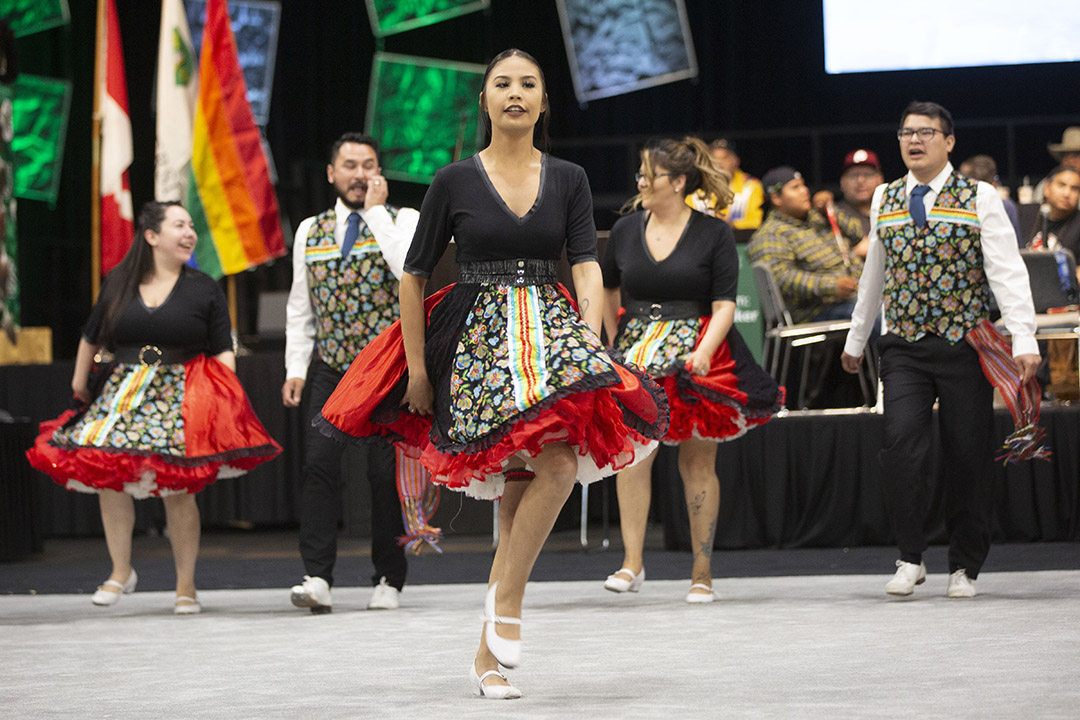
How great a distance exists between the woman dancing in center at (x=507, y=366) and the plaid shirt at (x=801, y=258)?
4.52 m

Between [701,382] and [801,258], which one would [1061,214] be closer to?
[801,258]

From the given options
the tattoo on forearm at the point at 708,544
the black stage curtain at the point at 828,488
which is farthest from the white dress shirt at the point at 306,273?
the black stage curtain at the point at 828,488

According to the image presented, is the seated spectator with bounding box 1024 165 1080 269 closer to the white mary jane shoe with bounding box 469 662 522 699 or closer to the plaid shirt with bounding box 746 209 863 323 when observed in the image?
the plaid shirt with bounding box 746 209 863 323

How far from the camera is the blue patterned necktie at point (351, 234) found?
5109 mm

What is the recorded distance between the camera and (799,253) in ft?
26.3

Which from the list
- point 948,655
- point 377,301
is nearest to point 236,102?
point 377,301

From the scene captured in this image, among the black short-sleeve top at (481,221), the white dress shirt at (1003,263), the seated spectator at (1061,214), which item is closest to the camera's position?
the black short-sleeve top at (481,221)

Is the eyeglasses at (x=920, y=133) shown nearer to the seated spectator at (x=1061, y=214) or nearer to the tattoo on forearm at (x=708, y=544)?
the tattoo on forearm at (x=708, y=544)

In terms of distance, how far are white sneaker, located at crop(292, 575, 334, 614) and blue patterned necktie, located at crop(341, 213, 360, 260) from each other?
1.13 m

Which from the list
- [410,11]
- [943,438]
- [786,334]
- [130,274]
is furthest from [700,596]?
[410,11]

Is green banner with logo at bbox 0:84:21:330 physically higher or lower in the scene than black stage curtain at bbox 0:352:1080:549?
higher

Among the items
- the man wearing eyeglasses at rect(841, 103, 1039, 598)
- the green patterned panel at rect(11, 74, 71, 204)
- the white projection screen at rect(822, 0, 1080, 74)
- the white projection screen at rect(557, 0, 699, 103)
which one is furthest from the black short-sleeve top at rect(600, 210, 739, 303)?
the white projection screen at rect(557, 0, 699, 103)

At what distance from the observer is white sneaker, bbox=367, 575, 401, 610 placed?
5074 millimetres

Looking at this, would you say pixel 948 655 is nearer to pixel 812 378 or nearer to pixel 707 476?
pixel 707 476
